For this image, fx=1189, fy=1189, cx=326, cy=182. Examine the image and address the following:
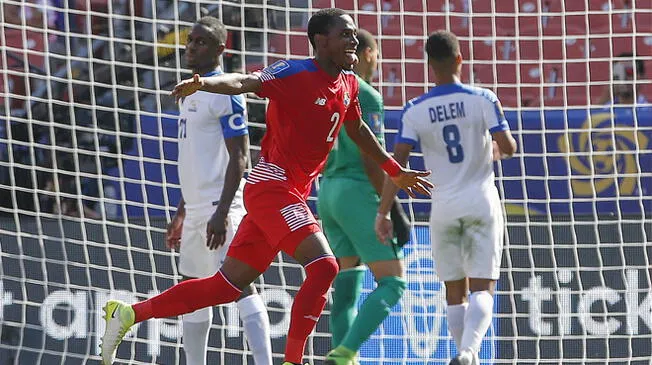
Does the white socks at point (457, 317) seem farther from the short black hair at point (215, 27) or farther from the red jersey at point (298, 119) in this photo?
the short black hair at point (215, 27)

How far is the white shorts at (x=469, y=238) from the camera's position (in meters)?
5.94

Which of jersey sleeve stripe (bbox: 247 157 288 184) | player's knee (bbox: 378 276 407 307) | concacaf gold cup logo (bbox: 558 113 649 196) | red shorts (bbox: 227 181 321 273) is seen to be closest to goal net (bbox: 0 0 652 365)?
concacaf gold cup logo (bbox: 558 113 649 196)

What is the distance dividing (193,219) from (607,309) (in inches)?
120

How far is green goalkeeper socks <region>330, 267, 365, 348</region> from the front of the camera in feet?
20.9

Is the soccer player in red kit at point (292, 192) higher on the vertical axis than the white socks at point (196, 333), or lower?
higher

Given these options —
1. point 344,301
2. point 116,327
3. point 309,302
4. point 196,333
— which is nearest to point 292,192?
point 309,302

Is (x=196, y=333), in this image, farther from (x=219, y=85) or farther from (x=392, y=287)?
(x=219, y=85)

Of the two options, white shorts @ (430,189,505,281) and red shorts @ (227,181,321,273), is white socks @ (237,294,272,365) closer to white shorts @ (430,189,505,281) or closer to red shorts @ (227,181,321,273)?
red shorts @ (227,181,321,273)

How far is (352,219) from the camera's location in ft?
20.6

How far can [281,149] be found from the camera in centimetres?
491

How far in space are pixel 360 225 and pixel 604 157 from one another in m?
3.29

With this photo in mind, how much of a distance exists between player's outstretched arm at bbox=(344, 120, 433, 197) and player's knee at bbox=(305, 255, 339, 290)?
2.05 feet

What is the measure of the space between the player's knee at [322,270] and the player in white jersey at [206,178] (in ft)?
3.23

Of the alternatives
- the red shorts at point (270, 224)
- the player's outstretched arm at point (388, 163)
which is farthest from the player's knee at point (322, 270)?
the player's outstretched arm at point (388, 163)
